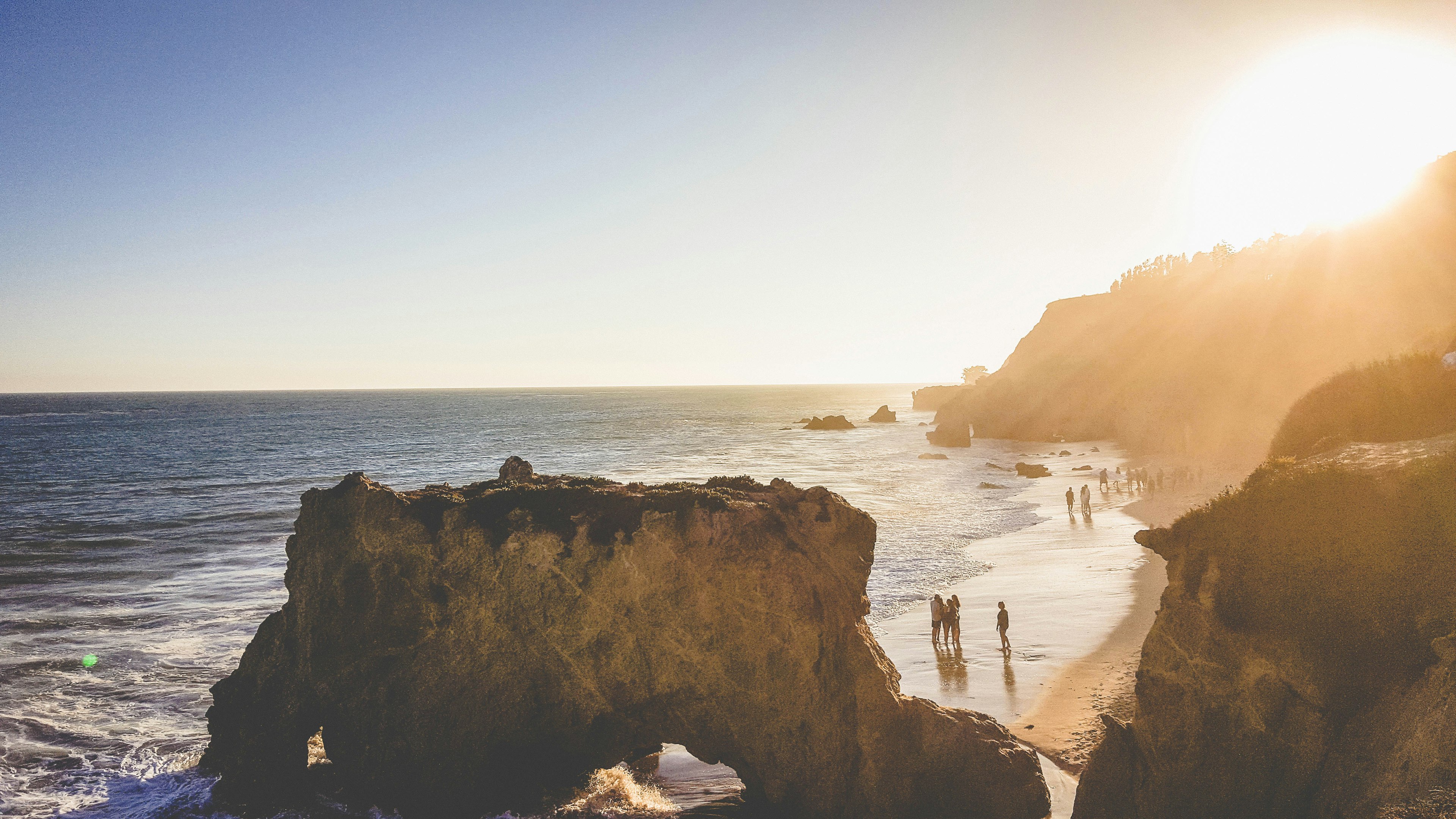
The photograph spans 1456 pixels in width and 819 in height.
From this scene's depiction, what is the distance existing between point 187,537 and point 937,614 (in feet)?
120

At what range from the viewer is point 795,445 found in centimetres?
8706

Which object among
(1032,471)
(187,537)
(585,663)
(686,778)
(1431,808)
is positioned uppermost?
(1431,808)

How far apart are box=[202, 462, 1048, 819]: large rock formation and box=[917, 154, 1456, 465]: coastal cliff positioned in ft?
90.0

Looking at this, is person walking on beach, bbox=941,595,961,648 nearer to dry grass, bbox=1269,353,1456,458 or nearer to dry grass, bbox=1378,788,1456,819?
dry grass, bbox=1269,353,1456,458

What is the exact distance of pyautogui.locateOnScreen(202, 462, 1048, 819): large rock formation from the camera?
37.6 ft

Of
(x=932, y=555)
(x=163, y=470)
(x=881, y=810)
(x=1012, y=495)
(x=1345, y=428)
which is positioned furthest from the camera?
(x=163, y=470)

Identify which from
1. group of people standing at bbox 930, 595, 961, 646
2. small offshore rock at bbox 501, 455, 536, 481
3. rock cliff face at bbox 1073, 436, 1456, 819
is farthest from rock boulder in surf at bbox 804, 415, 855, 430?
rock cliff face at bbox 1073, 436, 1456, 819

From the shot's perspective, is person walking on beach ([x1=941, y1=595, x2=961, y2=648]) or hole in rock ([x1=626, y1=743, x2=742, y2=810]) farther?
person walking on beach ([x1=941, y1=595, x2=961, y2=648])

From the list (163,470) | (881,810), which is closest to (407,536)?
(881,810)

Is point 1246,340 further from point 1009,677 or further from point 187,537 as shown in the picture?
point 187,537

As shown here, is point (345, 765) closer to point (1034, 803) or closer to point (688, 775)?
point (688, 775)

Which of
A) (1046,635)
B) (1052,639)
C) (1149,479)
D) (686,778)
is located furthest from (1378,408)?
(1149,479)

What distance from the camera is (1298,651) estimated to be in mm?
9125

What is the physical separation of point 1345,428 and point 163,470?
79.5 metres
